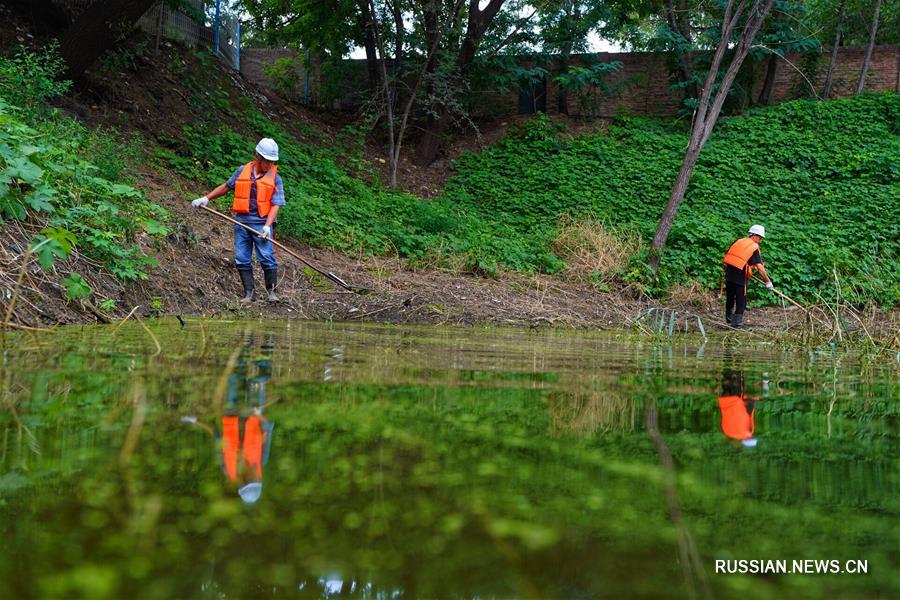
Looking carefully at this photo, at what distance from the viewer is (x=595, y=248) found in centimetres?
1470

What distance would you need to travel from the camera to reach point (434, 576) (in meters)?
0.78

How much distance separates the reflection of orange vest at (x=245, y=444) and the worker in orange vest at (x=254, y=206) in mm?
6830

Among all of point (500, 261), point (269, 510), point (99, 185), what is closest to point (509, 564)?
point (269, 510)

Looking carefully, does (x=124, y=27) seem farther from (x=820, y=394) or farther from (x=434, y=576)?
(x=434, y=576)

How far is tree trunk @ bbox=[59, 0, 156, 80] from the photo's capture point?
13078 mm

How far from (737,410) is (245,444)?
1495mm

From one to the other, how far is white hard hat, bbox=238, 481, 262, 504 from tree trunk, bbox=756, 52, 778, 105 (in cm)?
2459

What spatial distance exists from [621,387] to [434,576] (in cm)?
208

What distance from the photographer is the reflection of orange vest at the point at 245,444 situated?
3.82 ft

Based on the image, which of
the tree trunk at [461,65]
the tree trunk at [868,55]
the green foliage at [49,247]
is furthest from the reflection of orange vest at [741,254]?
the tree trunk at [868,55]

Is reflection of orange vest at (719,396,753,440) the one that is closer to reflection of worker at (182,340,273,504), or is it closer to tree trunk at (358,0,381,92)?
reflection of worker at (182,340,273,504)

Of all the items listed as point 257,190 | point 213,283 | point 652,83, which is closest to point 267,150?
point 257,190

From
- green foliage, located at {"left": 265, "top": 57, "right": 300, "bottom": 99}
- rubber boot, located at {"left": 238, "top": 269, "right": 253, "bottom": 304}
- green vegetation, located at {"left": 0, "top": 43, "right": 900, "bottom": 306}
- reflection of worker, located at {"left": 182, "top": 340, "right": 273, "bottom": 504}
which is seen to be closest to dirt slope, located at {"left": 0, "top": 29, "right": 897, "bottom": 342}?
rubber boot, located at {"left": 238, "top": 269, "right": 253, "bottom": 304}

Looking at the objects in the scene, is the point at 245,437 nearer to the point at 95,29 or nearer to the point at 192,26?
the point at 95,29
